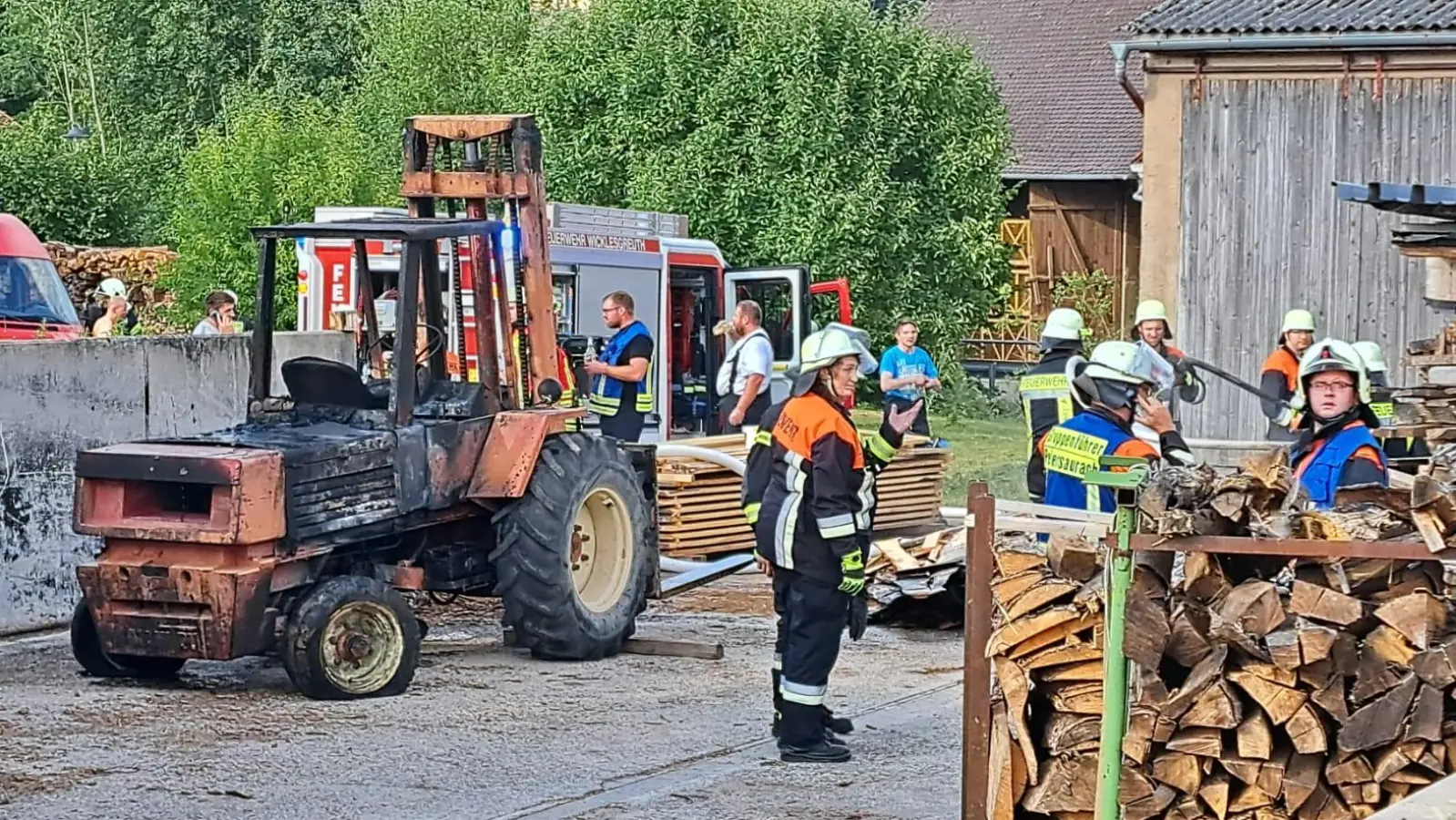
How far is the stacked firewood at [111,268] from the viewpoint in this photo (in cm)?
2820

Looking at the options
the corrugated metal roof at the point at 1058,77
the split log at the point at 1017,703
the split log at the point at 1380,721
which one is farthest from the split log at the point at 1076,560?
the corrugated metal roof at the point at 1058,77

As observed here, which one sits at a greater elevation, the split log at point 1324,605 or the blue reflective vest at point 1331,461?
the blue reflective vest at point 1331,461

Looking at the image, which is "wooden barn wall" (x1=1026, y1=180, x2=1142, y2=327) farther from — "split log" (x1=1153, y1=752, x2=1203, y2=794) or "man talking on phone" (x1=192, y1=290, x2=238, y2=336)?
"split log" (x1=1153, y1=752, x2=1203, y2=794)

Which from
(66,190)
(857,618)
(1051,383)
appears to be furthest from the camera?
(66,190)

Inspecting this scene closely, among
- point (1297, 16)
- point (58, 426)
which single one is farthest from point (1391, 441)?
point (1297, 16)

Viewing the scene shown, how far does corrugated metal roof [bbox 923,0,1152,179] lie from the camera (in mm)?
37344

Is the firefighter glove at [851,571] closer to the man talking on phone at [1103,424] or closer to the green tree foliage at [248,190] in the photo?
the man talking on phone at [1103,424]

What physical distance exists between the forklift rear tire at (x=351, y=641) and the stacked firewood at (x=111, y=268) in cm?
1925

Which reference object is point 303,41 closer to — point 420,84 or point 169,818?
point 420,84

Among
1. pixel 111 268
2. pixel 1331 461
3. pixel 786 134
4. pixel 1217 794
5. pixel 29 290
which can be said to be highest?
pixel 786 134

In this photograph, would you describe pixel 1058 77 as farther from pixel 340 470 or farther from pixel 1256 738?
pixel 1256 738

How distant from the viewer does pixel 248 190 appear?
25469mm

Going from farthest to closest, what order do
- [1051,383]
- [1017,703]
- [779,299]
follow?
[779,299], [1051,383], [1017,703]

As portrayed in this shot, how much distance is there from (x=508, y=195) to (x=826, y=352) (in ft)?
10.4
